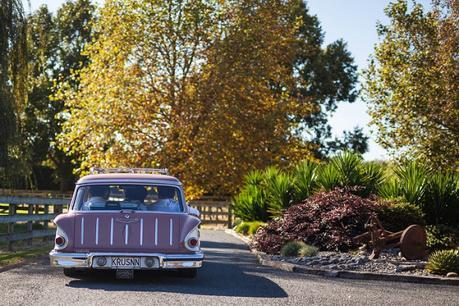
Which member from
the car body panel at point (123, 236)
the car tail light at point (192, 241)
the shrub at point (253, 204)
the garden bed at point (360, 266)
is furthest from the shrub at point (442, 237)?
the shrub at point (253, 204)

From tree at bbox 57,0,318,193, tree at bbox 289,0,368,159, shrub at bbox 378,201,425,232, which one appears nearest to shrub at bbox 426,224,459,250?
shrub at bbox 378,201,425,232

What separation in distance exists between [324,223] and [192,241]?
24.7ft

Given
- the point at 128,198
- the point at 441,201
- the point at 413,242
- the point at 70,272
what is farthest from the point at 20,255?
the point at 441,201

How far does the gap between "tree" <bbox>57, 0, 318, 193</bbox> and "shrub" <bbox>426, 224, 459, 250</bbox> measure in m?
Answer: 13.6

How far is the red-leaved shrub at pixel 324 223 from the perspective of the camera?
18.8m

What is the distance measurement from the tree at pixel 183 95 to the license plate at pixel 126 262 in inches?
775

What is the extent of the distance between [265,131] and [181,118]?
12.4 ft

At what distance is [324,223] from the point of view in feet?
63.1

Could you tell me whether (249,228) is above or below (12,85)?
below

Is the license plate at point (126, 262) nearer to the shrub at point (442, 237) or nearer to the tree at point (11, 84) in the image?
the tree at point (11, 84)

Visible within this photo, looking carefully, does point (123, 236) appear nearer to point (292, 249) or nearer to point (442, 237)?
point (292, 249)

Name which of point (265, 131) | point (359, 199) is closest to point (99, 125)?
point (265, 131)

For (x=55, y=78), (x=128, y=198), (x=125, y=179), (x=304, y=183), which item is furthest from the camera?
(x=55, y=78)

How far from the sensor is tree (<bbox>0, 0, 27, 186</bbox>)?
750 inches
